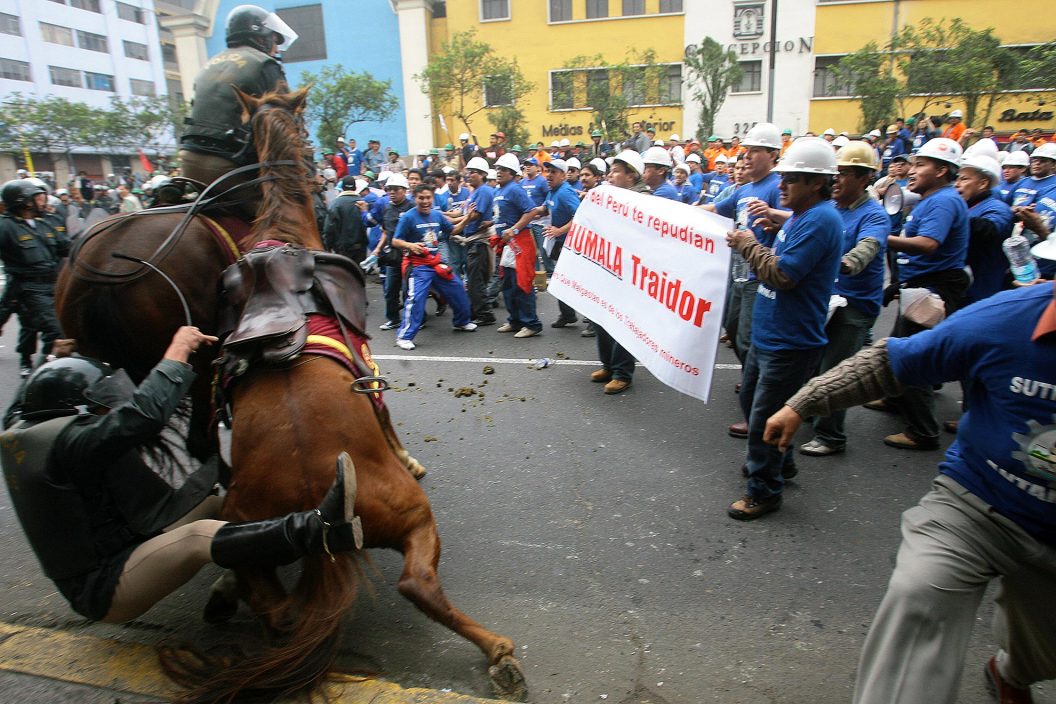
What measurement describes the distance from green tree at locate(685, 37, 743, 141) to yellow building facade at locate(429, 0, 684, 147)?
2288 mm

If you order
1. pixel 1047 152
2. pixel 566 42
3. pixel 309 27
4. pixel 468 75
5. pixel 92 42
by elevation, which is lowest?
pixel 1047 152

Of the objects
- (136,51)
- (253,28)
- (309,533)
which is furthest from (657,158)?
(136,51)

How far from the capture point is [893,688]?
6.27ft

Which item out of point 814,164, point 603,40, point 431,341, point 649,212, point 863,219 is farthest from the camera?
point 603,40

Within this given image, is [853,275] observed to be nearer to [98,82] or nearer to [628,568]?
[628,568]

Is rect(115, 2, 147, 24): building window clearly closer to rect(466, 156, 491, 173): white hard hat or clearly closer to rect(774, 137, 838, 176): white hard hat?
rect(466, 156, 491, 173): white hard hat

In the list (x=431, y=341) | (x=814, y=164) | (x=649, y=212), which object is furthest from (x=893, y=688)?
(x=431, y=341)

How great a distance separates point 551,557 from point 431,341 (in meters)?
4.88

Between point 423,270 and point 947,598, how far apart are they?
22.3ft

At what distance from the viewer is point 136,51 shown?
56.1 m

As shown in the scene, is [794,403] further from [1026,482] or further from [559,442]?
[559,442]

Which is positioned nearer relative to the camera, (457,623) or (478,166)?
(457,623)

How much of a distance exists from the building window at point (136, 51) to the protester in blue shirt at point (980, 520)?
67232 mm

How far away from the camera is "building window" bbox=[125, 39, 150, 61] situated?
55.3 meters
